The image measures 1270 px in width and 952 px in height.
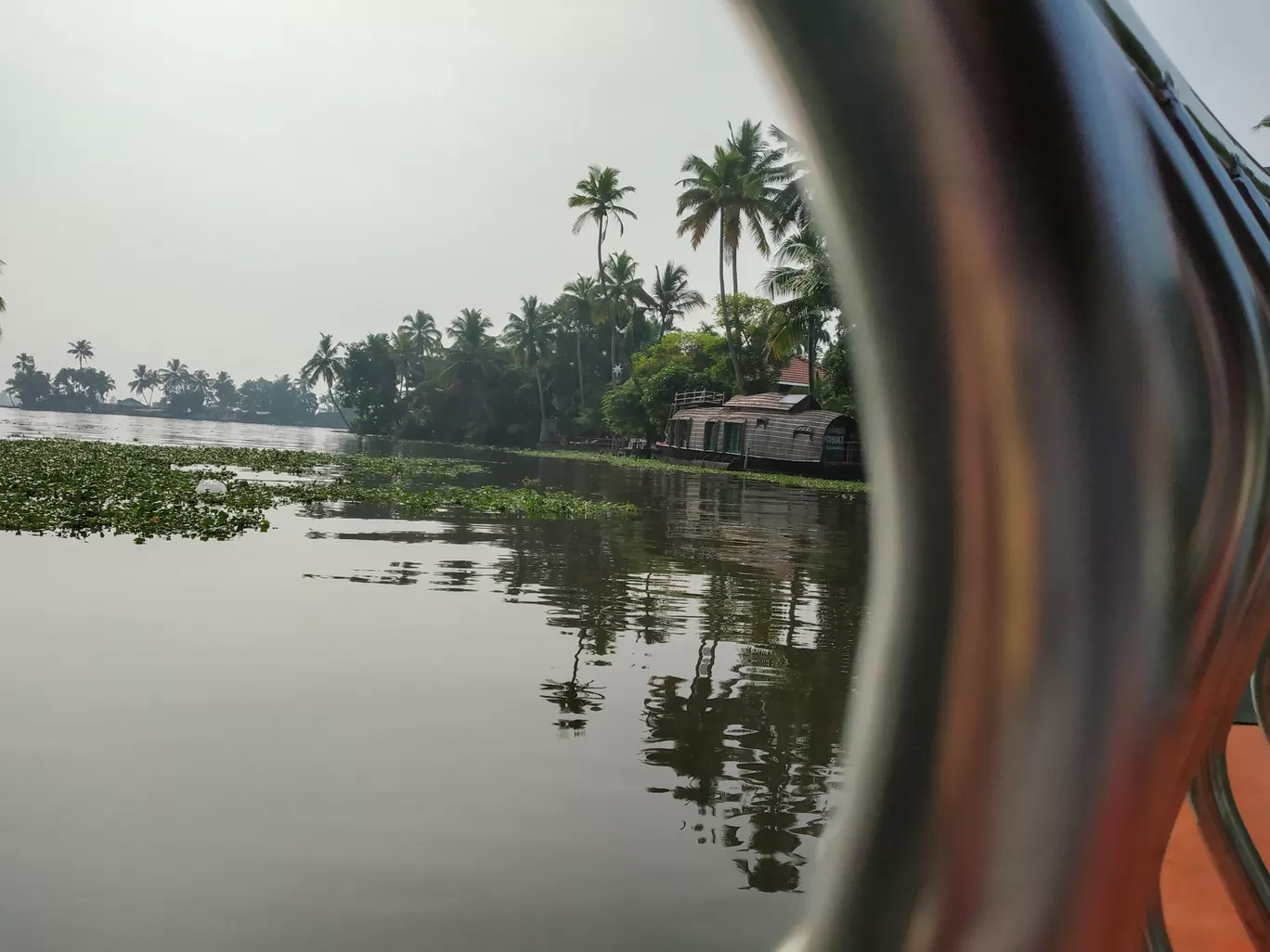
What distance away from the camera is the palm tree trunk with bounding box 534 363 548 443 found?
168 feet

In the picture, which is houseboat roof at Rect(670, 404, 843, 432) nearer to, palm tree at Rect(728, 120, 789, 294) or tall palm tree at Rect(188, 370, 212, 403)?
palm tree at Rect(728, 120, 789, 294)

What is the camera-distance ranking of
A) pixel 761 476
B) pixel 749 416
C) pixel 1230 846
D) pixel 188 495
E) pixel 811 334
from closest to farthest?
pixel 1230 846
pixel 188 495
pixel 761 476
pixel 811 334
pixel 749 416

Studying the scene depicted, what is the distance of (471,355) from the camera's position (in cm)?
5531

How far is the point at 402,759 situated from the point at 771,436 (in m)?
24.4

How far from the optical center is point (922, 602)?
0.25m

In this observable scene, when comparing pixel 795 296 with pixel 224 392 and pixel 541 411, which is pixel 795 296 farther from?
pixel 224 392

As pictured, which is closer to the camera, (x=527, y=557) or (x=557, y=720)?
(x=557, y=720)

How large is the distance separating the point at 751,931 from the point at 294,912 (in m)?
1.05

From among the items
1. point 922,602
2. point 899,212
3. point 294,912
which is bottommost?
point 294,912

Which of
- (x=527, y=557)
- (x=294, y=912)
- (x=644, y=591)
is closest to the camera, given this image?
(x=294, y=912)

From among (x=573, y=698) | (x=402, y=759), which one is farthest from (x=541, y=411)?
(x=402, y=759)

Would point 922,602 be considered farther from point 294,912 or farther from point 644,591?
point 644,591

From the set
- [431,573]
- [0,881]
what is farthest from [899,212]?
[431,573]

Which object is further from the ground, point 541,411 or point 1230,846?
point 541,411
